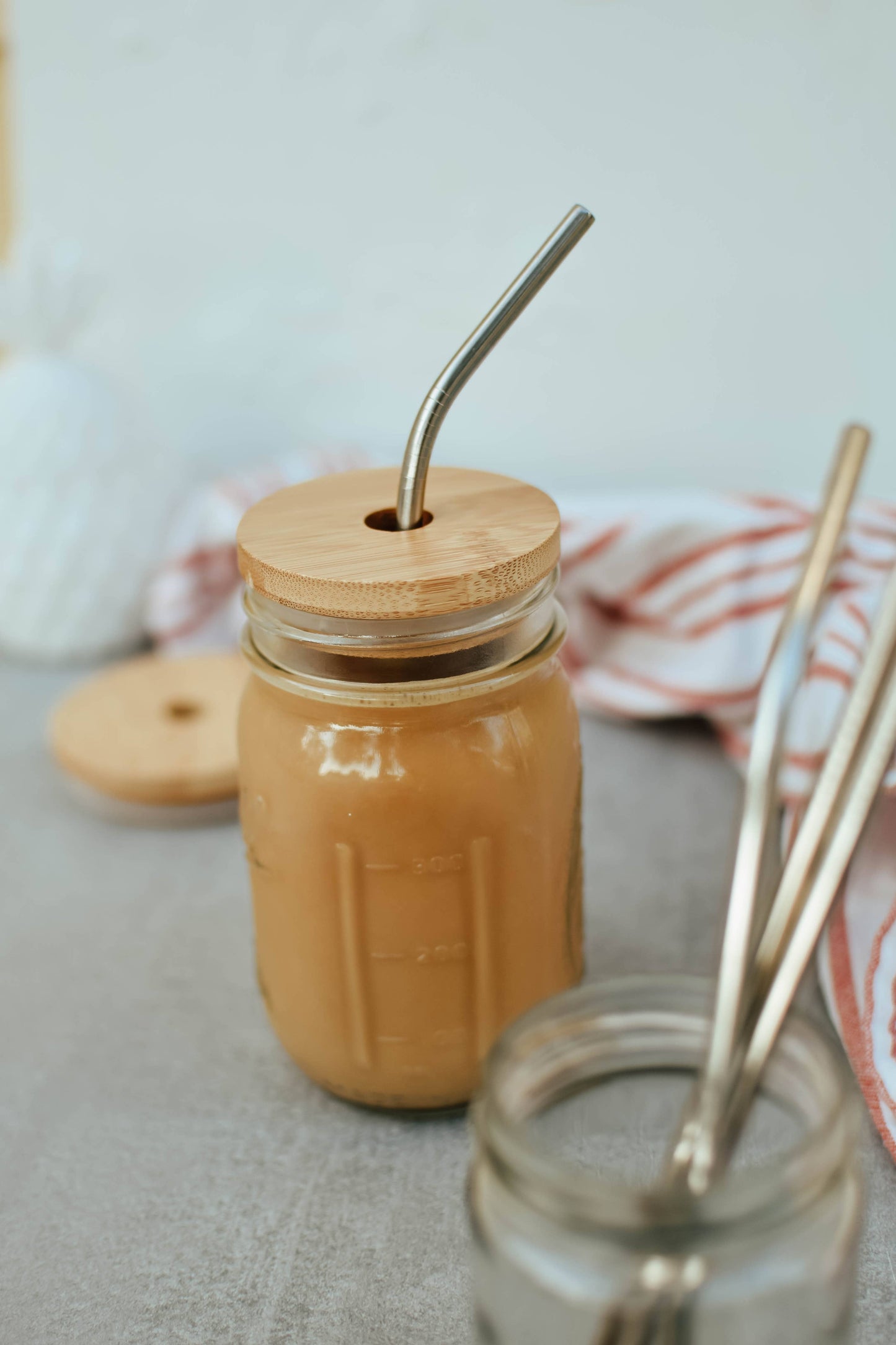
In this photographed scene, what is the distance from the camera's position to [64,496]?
2.94 ft

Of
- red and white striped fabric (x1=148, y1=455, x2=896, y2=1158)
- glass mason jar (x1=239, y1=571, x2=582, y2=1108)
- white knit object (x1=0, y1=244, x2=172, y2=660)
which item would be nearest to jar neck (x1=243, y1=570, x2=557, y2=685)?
glass mason jar (x1=239, y1=571, x2=582, y2=1108)

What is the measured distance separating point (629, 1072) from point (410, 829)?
0.41 ft

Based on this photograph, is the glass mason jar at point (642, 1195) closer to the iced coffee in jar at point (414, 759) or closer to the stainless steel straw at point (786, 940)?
the stainless steel straw at point (786, 940)

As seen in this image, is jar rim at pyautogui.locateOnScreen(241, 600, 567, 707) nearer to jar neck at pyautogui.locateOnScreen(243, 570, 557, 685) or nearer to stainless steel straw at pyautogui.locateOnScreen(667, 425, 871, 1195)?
jar neck at pyautogui.locateOnScreen(243, 570, 557, 685)

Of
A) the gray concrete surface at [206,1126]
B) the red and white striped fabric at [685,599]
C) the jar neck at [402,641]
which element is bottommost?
the gray concrete surface at [206,1126]

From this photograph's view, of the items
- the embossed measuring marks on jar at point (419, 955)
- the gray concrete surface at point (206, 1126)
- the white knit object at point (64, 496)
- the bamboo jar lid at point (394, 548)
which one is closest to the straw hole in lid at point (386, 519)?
the bamboo jar lid at point (394, 548)

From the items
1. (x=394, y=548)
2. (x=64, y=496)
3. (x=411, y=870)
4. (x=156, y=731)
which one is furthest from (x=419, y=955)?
(x=64, y=496)

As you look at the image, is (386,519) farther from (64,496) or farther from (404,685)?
(64,496)

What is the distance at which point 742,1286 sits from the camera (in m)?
0.27

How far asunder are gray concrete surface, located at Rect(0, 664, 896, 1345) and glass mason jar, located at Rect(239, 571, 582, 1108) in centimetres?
5

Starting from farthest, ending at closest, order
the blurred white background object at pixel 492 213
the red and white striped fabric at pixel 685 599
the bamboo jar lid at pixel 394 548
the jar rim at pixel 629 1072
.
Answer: the blurred white background object at pixel 492 213, the red and white striped fabric at pixel 685 599, the bamboo jar lid at pixel 394 548, the jar rim at pixel 629 1072

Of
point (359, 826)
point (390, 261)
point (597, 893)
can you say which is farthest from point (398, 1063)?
point (390, 261)

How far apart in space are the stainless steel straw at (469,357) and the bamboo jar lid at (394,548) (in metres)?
0.01

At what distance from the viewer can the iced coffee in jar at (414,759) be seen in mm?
407
